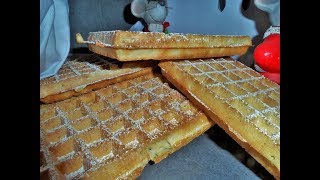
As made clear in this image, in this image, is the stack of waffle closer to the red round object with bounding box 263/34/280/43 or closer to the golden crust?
the golden crust

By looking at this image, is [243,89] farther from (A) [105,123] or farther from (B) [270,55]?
(A) [105,123]

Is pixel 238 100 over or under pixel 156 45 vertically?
under

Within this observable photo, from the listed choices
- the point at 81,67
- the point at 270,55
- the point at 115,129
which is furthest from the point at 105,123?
the point at 270,55

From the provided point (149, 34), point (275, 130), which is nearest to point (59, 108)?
point (149, 34)

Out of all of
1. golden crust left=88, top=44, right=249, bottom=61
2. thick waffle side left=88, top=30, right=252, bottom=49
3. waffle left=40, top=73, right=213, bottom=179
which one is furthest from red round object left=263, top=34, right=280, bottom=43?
waffle left=40, top=73, right=213, bottom=179

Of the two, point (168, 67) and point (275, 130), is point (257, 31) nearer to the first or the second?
point (168, 67)

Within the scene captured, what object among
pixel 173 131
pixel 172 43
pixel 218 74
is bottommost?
pixel 173 131

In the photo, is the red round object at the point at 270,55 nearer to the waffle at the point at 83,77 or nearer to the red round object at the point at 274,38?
the red round object at the point at 274,38

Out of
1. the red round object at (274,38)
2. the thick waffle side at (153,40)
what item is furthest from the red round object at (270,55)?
the thick waffle side at (153,40)
